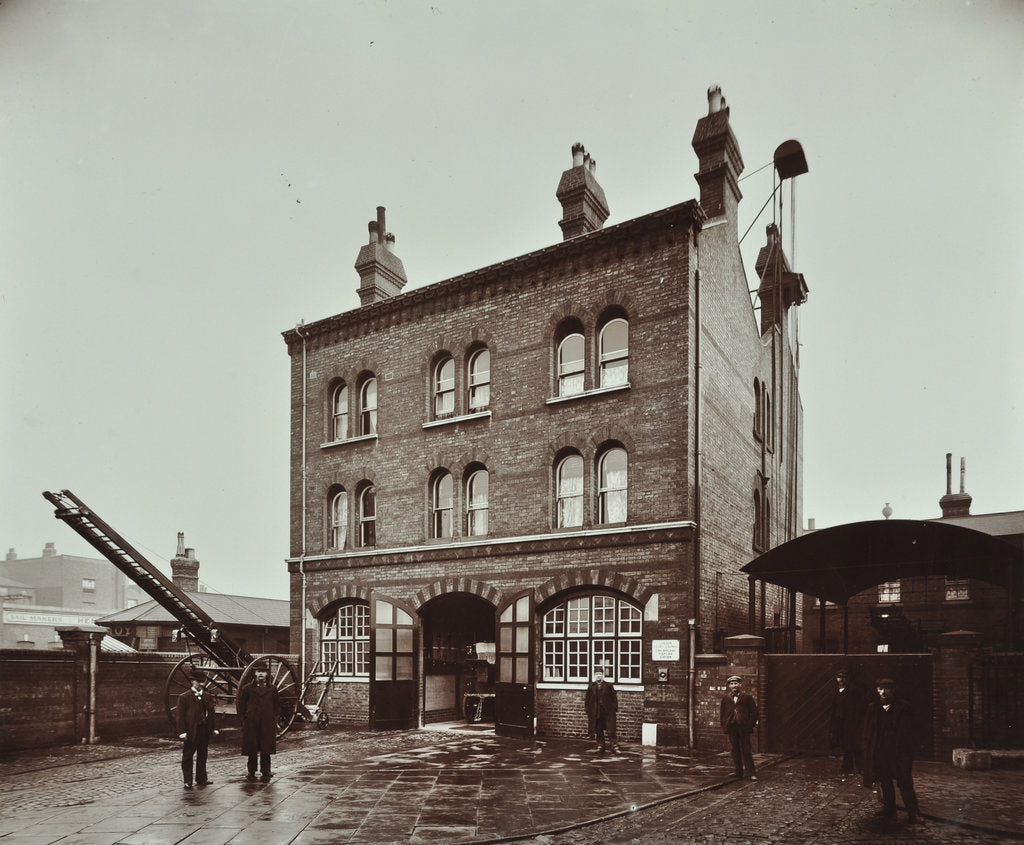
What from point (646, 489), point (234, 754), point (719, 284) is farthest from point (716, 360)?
point (234, 754)

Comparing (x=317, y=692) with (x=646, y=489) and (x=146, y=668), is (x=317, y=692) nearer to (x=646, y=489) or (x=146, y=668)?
(x=146, y=668)

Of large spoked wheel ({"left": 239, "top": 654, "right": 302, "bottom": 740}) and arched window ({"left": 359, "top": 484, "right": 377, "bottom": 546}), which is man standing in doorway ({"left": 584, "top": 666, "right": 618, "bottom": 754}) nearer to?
large spoked wheel ({"left": 239, "top": 654, "right": 302, "bottom": 740})

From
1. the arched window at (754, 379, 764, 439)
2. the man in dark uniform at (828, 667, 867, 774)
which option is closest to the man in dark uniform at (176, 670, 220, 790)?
the man in dark uniform at (828, 667, 867, 774)

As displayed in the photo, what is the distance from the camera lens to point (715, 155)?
768 inches

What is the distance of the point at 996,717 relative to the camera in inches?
547

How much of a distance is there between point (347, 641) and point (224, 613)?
1503cm

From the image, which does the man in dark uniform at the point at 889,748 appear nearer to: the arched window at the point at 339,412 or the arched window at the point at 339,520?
the arched window at the point at 339,520

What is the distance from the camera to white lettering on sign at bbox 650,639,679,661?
16484 millimetres

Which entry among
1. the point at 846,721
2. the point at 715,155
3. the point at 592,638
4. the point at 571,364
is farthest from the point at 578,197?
the point at 846,721

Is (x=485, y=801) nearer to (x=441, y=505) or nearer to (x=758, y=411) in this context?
(x=441, y=505)

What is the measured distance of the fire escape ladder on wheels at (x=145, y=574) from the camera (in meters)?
16.4

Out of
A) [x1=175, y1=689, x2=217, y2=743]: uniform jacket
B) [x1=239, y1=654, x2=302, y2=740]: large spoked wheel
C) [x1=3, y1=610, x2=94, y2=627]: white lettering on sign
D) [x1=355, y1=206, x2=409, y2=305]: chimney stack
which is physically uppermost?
[x1=355, y1=206, x2=409, y2=305]: chimney stack

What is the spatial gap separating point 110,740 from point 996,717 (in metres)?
16.8

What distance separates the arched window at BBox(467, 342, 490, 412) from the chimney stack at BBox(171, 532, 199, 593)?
22355 mm
